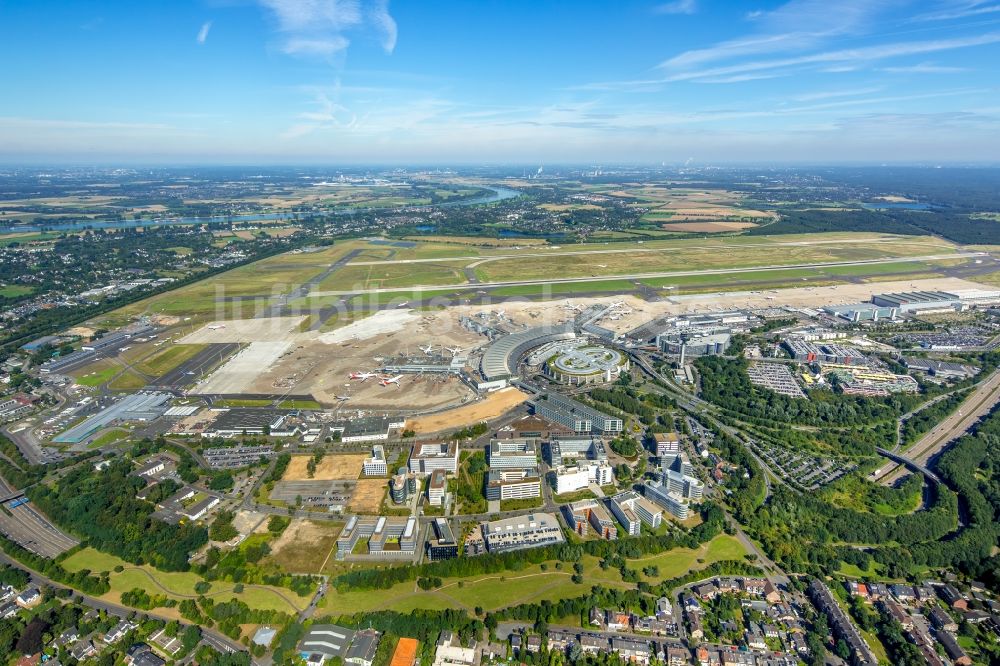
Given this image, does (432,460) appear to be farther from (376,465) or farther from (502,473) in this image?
(502,473)

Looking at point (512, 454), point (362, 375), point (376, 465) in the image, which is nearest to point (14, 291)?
point (362, 375)

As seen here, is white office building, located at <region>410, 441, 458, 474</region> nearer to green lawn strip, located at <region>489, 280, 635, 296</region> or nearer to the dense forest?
the dense forest

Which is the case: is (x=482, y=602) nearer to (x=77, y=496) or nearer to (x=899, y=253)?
(x=77, y=496)

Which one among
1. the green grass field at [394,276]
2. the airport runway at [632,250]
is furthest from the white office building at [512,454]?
the airport runway at [632,250]

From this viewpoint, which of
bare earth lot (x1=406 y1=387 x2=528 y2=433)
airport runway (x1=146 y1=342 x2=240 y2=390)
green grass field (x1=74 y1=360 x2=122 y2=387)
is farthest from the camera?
green grass field (x1=74 y1=360 x2=122 y2=387)

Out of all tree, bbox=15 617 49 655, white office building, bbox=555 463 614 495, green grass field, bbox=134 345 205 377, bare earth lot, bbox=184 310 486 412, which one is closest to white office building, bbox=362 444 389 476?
bare earth lot, bbox=184 310 486 412
